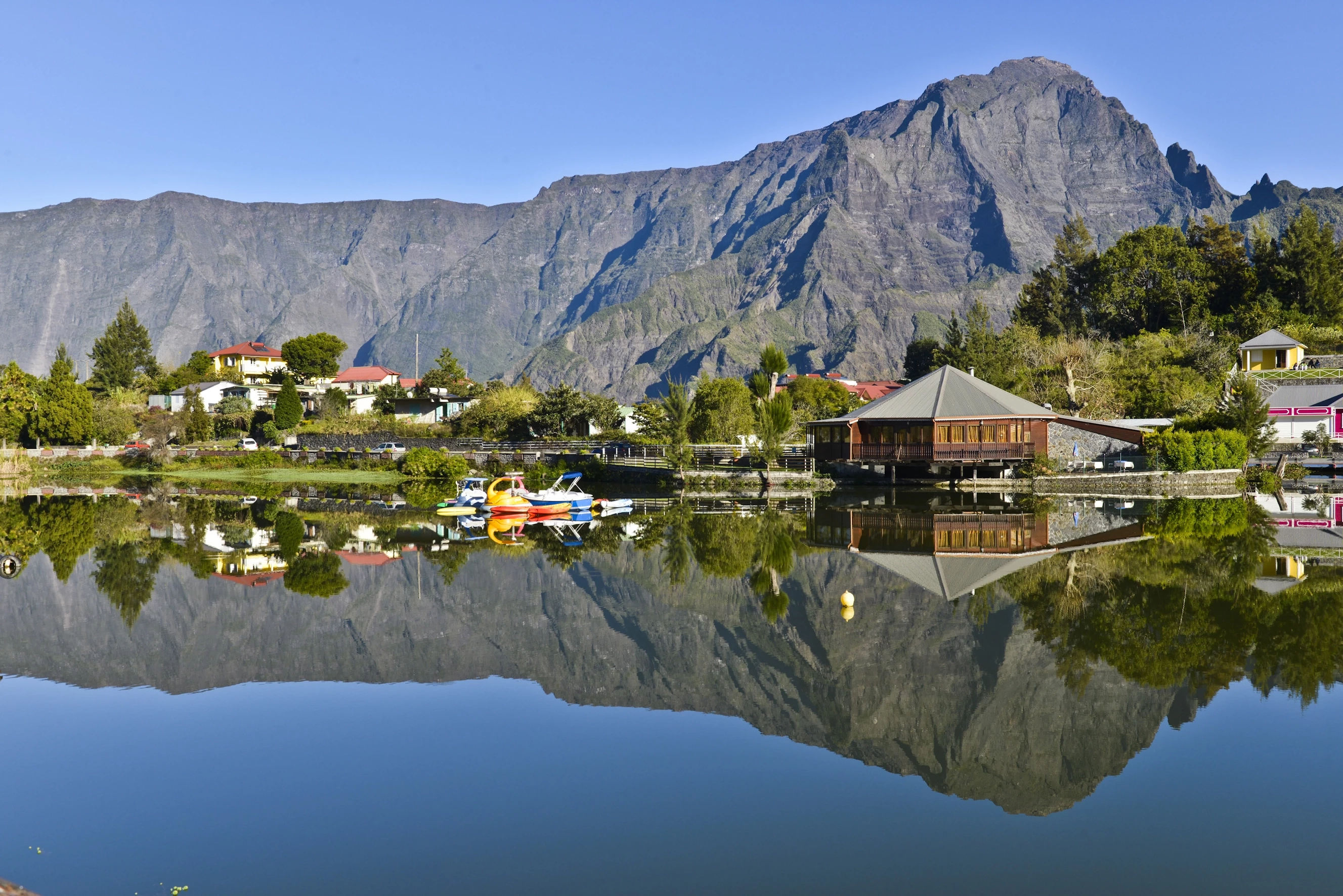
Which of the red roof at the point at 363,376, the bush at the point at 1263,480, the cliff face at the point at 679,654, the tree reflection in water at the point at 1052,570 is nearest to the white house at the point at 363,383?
the red roof at the point at 363,376

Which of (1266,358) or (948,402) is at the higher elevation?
(1266,358)

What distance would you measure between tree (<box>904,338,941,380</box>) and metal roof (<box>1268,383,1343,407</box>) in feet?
113

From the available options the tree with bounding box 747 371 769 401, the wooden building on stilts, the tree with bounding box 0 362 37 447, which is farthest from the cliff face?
the tree with bounding box 0 362 37 447

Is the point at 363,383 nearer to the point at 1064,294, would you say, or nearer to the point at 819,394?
the point at 819,394

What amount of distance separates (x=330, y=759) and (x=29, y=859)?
3.39 m

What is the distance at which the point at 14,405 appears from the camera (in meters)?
76.8

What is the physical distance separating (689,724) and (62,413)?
3042 inches

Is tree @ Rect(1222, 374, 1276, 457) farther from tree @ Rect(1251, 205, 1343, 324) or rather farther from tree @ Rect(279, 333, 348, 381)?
tree @ Rect(279, 333, 348, 381)

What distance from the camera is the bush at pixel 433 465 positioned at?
2345 inches

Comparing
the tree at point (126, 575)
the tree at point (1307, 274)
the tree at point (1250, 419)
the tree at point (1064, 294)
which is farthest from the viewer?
the tree at point (1064, 294)

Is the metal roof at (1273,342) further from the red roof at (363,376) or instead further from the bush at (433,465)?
the red roof at (363,376)

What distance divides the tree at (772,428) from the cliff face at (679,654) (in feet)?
85.0

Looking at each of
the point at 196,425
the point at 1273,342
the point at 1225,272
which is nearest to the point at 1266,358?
the point at 1273,342

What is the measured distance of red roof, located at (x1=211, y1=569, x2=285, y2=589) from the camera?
24.9 meters
